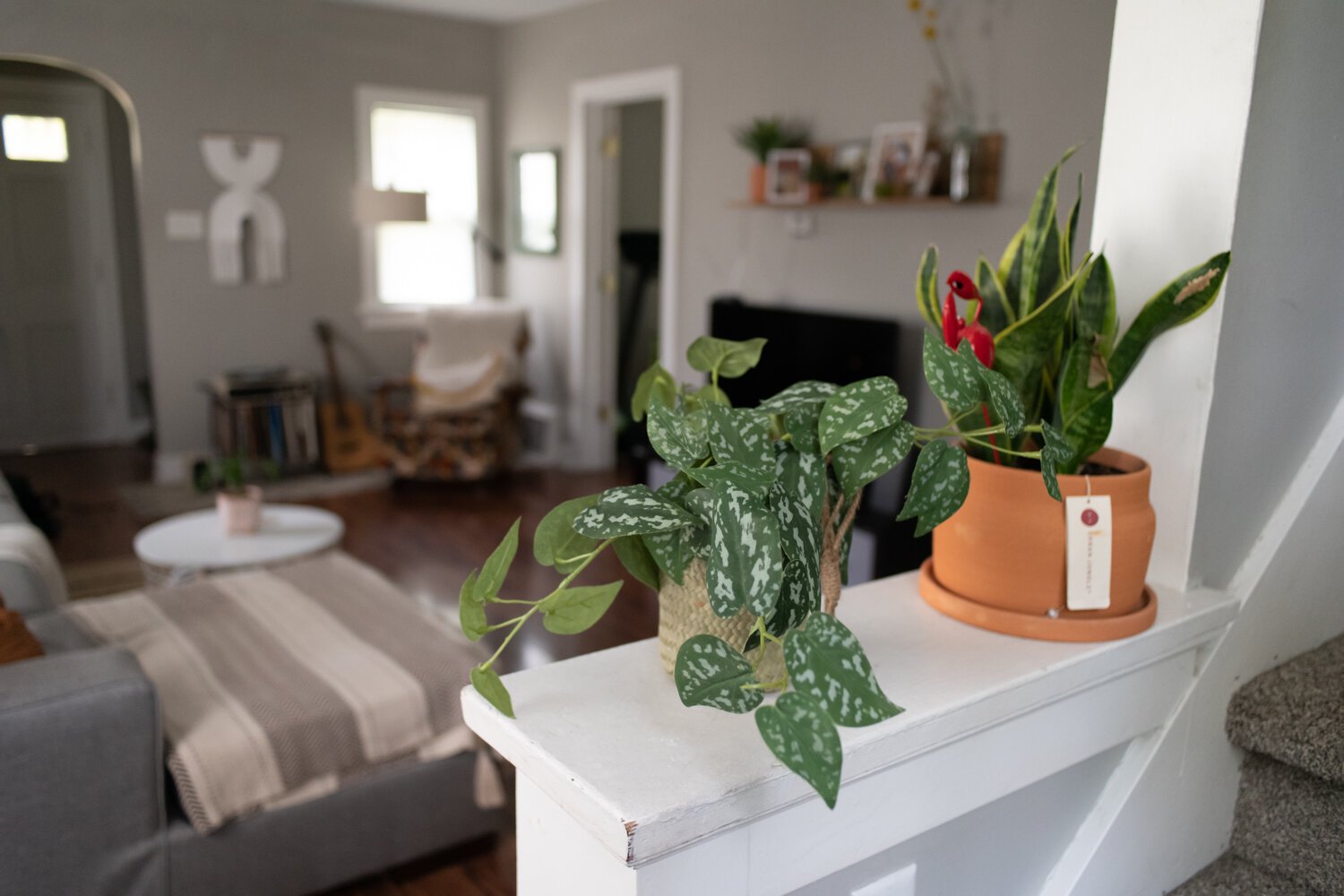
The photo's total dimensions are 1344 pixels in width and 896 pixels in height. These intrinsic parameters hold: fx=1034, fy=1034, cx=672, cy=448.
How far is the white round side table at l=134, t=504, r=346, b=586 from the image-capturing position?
324 cm

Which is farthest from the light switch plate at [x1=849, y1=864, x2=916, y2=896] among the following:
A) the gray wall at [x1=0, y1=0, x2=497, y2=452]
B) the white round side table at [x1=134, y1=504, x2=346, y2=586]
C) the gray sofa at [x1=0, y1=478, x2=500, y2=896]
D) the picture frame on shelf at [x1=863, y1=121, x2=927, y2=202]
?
the gray wall at [x1=0, y1=0, x2=497, y2=452]

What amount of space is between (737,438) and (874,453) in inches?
4.5

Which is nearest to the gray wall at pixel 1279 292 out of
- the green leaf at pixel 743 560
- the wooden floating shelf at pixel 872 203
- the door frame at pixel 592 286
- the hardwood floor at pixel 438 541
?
the green leaf at pixel 743 560

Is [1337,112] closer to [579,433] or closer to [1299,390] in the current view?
[1299,390]

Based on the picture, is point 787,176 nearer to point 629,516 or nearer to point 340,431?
point 340,431

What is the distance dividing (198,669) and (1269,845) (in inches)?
81.2

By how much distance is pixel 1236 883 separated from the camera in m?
1.11

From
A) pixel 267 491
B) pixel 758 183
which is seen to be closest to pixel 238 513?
pixel 267 491

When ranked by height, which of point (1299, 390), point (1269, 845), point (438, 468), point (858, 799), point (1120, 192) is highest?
point (1120, 192)

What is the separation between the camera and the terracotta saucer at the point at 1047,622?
0.94m

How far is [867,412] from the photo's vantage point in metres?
0.70

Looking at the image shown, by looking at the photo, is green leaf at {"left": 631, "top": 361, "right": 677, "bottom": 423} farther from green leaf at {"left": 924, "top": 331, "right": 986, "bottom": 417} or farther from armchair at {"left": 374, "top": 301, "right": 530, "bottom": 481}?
armchair at {"left": 374, "top": 301, "right": 530, "bottom": 481}

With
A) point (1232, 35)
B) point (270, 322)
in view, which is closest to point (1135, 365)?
point (1232, 35)

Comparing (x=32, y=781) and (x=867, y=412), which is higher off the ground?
(x=867, y=412)
